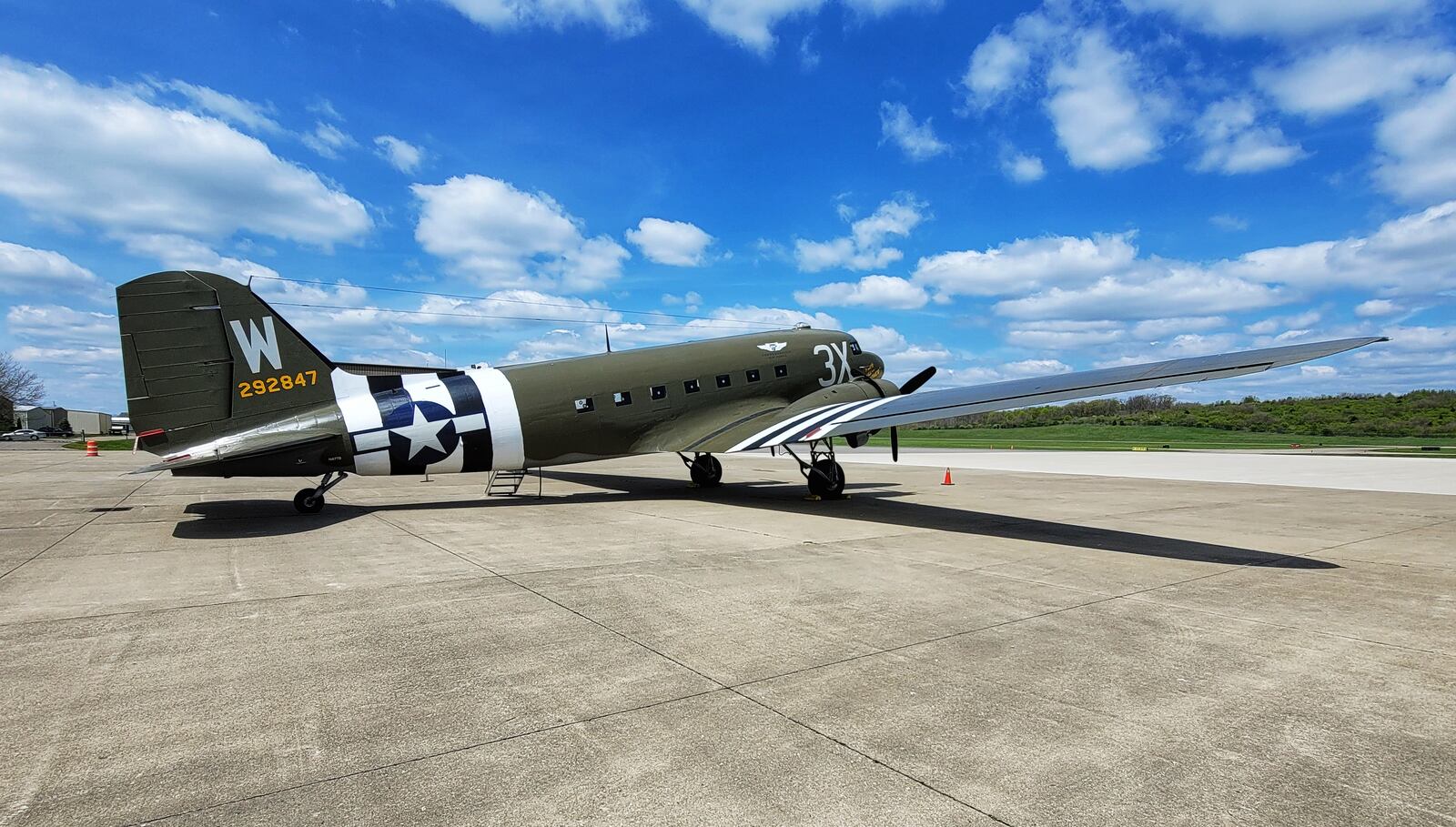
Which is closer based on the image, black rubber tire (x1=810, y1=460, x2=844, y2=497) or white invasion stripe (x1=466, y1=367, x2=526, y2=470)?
white invasion stripe (x1=466, y1=367, x2=526, y2=470)

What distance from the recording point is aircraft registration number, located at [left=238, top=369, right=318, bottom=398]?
13797 mm

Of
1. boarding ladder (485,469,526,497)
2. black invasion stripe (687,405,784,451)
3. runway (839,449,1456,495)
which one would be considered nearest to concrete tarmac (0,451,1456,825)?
boarding ladder (485,469,526,497)

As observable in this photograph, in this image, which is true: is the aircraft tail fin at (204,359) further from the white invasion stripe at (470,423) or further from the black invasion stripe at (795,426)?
the black invasion stripe at (795,426)

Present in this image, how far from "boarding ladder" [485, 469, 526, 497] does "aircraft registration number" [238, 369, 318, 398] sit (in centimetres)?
438

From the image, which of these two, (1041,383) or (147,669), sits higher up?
(1041,383)

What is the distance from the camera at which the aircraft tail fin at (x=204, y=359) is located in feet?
42.5

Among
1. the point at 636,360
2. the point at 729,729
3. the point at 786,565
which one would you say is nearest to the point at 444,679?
the point at 729,729

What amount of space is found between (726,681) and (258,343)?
1290cm

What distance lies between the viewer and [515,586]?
8.30 meters

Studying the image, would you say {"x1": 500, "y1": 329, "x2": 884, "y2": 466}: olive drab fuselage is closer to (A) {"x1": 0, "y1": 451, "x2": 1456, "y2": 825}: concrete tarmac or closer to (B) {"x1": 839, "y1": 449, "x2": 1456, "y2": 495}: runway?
(A) {"x1": 0, "y1": 451, "x2": 1456, "y2": 825}: concrete tarmac

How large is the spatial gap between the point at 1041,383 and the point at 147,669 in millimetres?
12532

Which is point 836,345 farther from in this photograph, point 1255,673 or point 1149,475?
point 1255,673

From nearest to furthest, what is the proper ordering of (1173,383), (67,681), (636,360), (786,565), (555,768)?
(555,768), (67,681), (786,565), (1173,383), (636,360)

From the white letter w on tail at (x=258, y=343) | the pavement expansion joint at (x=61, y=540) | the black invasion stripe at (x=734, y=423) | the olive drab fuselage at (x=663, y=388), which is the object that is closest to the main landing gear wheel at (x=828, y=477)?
the black invasion stripe at (x=734, y=423)
